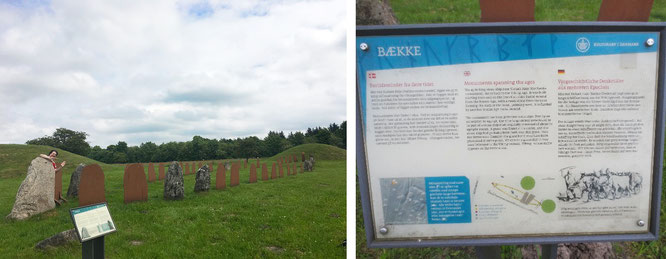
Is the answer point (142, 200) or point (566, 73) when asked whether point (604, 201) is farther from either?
point (142, 200)

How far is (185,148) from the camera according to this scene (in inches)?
979

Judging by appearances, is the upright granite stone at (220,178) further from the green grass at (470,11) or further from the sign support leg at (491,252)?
the sign support leg at (491,252)

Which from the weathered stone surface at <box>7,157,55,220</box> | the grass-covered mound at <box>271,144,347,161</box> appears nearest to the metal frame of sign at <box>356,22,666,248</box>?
the weathered stone surface at <box>7,157,55,220</box>

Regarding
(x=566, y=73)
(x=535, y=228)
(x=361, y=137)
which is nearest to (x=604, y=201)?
(x=535, y=228)

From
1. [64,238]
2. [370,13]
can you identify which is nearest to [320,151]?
[64,238]

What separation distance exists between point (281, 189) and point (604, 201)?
11935mm

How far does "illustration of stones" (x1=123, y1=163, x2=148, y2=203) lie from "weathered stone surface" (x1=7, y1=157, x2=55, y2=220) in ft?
4.92

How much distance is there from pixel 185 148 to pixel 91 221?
22.7 m

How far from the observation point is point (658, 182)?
189 centimetres

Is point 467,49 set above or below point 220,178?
above

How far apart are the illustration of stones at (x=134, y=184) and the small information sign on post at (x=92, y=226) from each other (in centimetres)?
660

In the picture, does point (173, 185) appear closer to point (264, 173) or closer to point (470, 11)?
point (264, 173)

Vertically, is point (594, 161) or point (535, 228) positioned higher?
point (594, 161)

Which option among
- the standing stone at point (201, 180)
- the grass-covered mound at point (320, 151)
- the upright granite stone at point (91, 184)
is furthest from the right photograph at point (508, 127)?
the grass-covered mound at point (320, 151)
